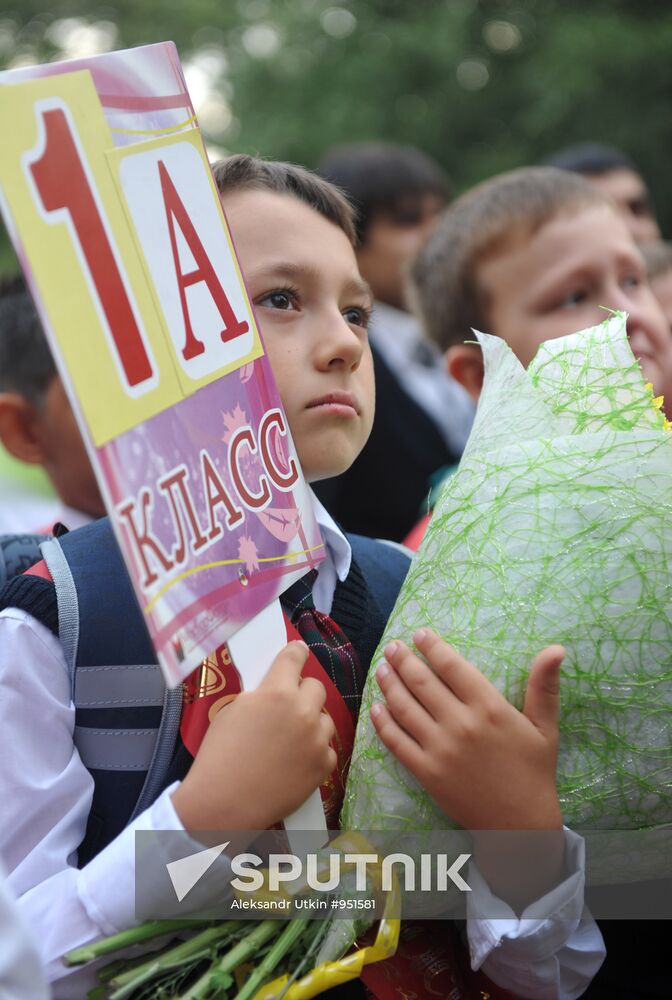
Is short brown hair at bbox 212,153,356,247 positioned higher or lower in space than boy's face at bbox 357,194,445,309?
higher

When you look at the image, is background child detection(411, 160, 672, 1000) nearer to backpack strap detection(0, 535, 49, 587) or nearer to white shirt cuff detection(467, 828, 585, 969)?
backpack strap detection(0, 535, 49, 587)

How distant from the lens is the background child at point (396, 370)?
2.77 m

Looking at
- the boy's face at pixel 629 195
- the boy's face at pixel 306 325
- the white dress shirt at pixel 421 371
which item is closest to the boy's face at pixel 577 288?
the boy's face at pixel 306 325

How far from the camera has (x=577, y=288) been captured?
2.03 metres

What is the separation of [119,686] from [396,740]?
1.01ft

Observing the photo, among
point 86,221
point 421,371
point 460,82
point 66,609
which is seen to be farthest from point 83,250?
point 460,82

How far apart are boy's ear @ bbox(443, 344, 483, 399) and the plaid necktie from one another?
3.04ft

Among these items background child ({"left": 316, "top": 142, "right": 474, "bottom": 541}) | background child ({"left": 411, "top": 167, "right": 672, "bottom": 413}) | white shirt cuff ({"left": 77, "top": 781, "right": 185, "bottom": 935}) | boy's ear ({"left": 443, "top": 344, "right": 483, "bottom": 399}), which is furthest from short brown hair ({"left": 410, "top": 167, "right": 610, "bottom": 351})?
white shirt cuff ({"left": 77, "top": 781, "right": 185, "bottom": 935})

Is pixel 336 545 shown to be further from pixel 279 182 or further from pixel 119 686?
pixel 279 182

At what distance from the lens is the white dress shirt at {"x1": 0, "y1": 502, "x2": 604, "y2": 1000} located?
1025mm

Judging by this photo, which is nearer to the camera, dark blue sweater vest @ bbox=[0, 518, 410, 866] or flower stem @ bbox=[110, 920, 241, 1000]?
flower stem @ bbox=[110, 920, 241, 1000]

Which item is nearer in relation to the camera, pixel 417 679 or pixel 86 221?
pixel 86 221

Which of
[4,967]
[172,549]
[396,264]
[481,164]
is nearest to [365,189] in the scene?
[396,264]

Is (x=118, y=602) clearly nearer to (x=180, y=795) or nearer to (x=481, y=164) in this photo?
(x=180, y=795)
